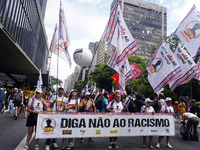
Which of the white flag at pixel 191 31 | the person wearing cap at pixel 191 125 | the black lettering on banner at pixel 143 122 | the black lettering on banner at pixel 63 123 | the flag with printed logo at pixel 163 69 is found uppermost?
the white flag at pixel 191 31

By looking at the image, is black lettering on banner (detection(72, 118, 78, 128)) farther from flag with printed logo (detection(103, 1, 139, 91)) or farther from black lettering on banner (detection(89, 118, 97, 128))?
flag with printed logo (detection(103, 1, 139, 91))

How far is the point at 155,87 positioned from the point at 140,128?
2712 mm

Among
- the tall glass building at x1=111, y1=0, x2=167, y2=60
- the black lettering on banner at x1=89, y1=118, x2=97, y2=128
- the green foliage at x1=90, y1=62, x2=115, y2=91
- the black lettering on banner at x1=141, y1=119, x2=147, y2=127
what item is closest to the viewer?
the black lettering on banner at x1=89, y1=118, x2=97, y2=128

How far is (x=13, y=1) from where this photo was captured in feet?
51.0

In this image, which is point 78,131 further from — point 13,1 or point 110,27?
point 13,1

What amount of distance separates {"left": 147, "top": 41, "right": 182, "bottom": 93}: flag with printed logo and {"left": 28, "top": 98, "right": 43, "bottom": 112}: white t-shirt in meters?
4.93

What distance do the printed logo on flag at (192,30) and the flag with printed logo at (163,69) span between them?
4.39 feet

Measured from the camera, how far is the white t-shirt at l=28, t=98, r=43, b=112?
4.30 meters

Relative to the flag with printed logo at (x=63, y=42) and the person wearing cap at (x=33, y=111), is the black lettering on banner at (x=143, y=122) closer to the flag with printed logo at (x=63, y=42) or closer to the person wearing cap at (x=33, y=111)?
the person wearing cap at (x=33, y=111)

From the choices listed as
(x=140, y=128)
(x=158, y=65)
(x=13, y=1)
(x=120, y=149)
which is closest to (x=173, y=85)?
(x=158, y=65)

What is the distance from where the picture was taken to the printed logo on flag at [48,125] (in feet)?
13.3

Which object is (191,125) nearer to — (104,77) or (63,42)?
(63,42)

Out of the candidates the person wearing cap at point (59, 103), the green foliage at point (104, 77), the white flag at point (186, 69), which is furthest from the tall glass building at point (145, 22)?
the person wearing cap at point (59, 103)

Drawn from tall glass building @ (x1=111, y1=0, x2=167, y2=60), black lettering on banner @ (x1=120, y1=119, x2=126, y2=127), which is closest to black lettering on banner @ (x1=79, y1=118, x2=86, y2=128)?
black lettering on banner @ (x1=120, y1=119, x2=126, y2=127)
